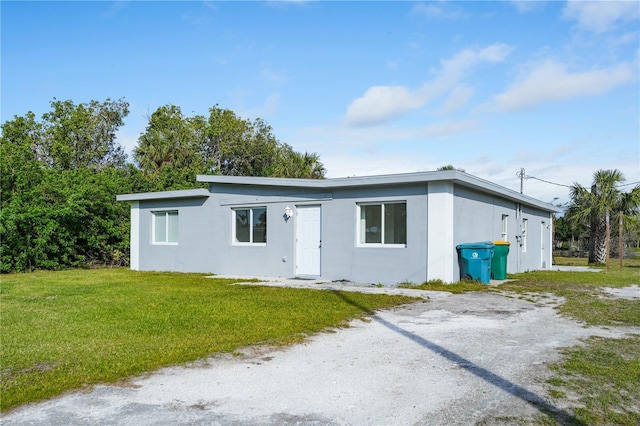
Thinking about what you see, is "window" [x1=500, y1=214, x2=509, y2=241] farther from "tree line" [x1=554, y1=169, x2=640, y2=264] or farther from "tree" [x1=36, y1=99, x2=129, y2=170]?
"tree" [x1=36, y1=99, x2=129, y2=170]

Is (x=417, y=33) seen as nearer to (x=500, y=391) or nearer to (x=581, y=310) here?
(x=581, y=310)

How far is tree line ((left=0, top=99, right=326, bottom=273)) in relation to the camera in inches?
704

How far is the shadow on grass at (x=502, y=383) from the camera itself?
12.1ft

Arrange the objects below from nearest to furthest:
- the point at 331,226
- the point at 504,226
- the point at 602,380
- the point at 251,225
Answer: the point at 602,380 → the point at 331,226 → the point at 251,225 → the point at 504,226

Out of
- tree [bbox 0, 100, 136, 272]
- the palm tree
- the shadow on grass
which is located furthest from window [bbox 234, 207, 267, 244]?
the palm tree

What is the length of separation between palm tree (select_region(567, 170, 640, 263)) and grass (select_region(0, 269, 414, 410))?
1963 centimetres

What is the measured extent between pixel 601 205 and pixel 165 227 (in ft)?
68.8

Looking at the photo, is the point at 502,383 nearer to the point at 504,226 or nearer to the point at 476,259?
the point at 476,259

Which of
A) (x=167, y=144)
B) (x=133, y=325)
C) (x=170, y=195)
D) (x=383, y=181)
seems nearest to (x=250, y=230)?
→ (x=170, y=195)

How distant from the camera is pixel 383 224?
Answer: 13.5 m

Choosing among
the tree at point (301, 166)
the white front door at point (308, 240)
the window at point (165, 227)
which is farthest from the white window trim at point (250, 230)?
the tree at point (301, 166)

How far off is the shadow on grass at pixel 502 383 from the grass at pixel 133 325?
1495mm

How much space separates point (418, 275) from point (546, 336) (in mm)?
6130

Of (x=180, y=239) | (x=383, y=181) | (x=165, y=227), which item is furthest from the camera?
(x=165, y=227)
